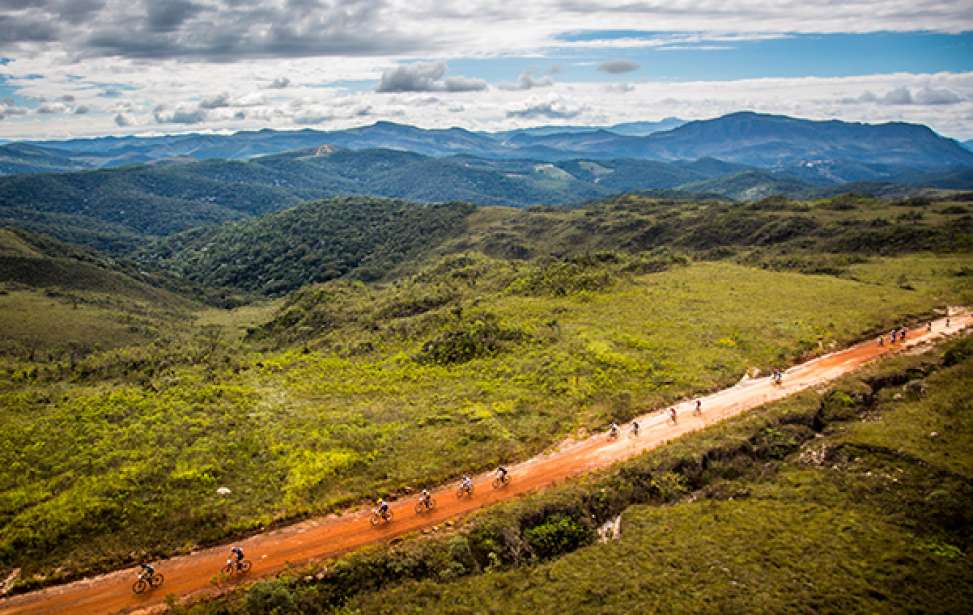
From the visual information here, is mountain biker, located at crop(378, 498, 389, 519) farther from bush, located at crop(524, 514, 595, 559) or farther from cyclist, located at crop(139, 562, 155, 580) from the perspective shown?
cyclist, located at crop(139, 562, 155, 580)

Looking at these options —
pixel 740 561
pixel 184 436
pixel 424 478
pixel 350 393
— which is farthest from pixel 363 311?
pixel 740 561

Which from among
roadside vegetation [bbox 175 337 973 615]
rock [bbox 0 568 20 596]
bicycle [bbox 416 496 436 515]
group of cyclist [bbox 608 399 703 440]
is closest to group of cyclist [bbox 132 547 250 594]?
roadside vegetation [bbox 175 337 973 615]

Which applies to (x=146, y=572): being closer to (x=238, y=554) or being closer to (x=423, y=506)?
(x=238, y=554)

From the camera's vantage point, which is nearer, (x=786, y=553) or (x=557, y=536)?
(x=786, y=553)

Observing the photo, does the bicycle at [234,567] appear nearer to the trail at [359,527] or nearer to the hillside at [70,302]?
the trail at [359,527]

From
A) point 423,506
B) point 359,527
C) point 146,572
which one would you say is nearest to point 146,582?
point 146,572
